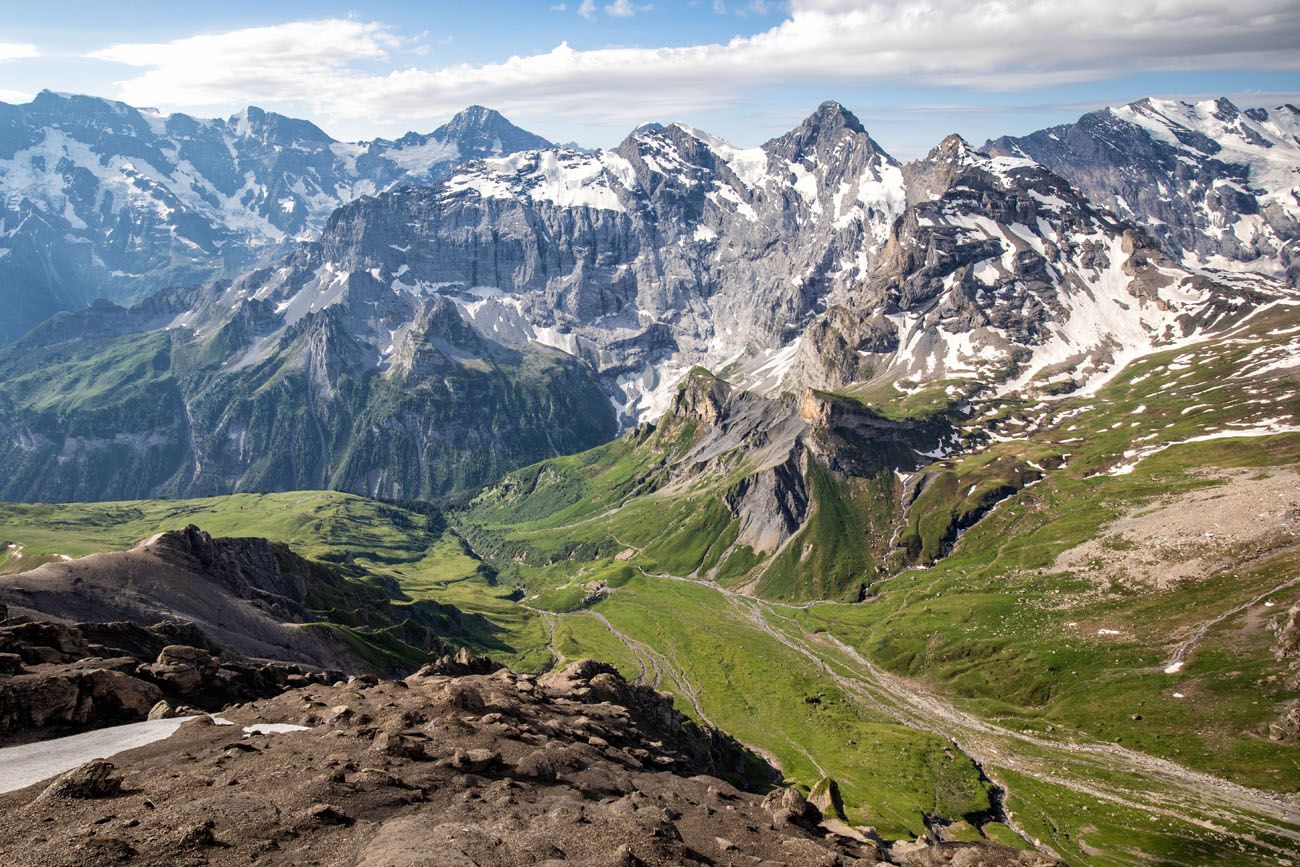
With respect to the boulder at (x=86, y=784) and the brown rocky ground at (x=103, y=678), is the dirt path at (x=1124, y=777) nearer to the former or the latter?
the brown rocky ground at (x=103, y=678)

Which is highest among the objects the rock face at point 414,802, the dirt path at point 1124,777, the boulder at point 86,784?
the boulder at point 86,784

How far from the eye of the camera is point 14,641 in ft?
218

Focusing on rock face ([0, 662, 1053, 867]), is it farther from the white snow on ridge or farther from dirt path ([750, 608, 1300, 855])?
dirt path ([750, 608, 1300, 855])

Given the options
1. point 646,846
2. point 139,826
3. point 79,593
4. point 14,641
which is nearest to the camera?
point 139,826

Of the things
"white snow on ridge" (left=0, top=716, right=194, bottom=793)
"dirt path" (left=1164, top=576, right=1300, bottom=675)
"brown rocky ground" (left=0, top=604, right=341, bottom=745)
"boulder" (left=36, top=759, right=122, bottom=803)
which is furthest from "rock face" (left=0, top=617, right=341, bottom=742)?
"dirt path" (left=1164, top=576, right=1300, bottom=675)

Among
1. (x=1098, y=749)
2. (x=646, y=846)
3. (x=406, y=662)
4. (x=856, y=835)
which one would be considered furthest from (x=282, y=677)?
(x=1098, y=749)

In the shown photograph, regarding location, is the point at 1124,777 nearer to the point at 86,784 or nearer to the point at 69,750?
the point at 69,750

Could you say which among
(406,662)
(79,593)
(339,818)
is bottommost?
(406,662)

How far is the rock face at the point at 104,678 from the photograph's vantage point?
2238 inches

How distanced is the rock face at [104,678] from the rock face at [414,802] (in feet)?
20.9

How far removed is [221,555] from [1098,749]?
7005 inches

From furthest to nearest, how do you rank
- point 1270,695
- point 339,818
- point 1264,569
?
1. point 1264,569
2. point 1270,695
3. point 339,818

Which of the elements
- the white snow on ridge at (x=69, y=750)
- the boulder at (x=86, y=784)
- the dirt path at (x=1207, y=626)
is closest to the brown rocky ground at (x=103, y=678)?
the white snow on ridge at (x=69, y=750)

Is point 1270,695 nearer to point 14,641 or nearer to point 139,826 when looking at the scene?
point 139,826
